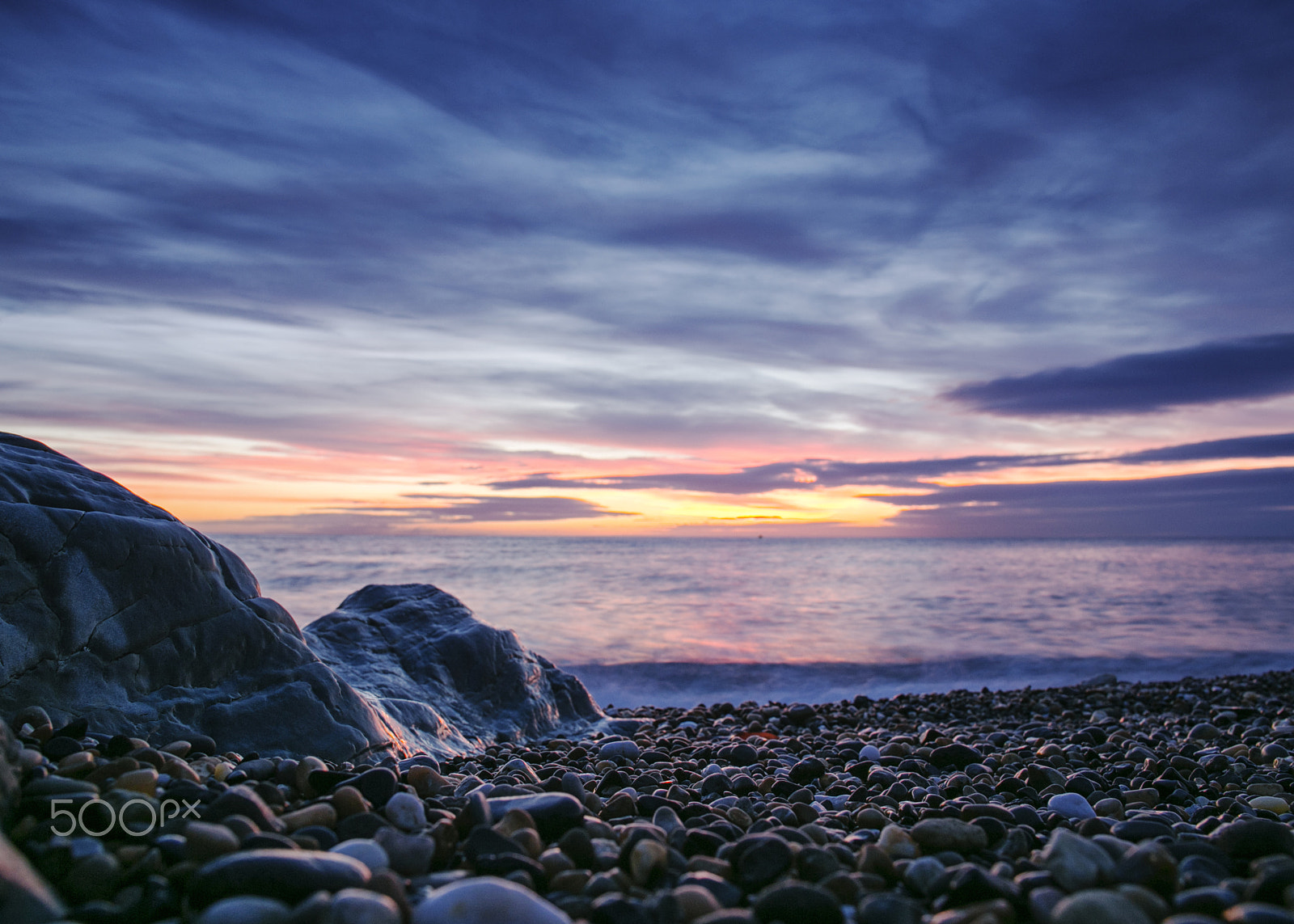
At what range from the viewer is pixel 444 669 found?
5738 millimetres

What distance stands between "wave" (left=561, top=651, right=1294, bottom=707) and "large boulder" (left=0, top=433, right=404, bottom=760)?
6.38 m

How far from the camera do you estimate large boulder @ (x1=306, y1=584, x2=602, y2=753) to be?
515 cm

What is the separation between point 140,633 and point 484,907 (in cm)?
276

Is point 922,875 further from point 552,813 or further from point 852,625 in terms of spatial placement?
point 852,625

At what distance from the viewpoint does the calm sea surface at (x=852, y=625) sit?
36.7 feet

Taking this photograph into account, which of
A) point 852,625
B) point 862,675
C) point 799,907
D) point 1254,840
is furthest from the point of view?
point 852,625

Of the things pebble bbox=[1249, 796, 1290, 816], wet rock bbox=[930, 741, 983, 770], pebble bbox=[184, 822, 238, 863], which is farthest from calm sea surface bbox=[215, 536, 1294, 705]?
pebble bbox=[184, 822, 238, 863]

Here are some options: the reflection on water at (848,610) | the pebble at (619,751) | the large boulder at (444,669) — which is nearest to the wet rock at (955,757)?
the pebble at (619,751)

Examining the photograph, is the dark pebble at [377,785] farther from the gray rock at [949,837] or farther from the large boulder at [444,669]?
the large boulder at [444,669]

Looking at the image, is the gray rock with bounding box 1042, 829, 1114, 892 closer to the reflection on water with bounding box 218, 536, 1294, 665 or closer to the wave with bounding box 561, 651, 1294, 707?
the wave with bounding box 561, 651, 1294, 707

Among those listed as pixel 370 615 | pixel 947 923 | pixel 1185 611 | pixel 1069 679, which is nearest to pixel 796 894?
pixel 947 923

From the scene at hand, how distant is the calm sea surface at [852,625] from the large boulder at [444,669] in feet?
12.7

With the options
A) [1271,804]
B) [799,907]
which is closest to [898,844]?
[799,907]

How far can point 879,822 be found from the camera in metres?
2.84
